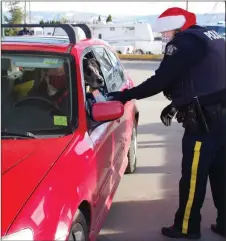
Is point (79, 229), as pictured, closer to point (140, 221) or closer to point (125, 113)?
point (140, 221)

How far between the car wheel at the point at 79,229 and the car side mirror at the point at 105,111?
2.45 feet

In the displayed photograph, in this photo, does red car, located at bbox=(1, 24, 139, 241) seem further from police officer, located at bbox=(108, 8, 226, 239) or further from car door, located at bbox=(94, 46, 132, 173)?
police officer, located at bbox=(108, 8, 226, 239)

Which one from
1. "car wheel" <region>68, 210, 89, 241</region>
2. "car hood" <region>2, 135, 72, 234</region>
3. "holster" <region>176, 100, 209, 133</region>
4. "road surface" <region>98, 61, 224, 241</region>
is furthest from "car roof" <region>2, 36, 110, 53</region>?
"road surface" <region>98, 61, 224, 241</region>

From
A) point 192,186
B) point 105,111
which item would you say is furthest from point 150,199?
point 105,111

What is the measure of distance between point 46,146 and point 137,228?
1.42m

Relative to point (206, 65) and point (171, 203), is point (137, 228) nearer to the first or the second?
point (171, 203)

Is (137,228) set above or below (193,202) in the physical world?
below

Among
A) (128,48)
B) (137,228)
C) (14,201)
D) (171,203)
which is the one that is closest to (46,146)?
(14,201)

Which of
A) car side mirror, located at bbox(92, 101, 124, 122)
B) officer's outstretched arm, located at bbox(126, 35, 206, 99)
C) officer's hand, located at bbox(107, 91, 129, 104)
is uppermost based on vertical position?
officer's outstretched arm, located at bbox(126, 35, 206, 99)

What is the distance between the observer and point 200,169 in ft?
11.4

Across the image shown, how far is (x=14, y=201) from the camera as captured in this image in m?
2.27

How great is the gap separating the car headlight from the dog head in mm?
1670

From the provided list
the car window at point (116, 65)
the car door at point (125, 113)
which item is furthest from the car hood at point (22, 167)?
the car window at point (116, 65)

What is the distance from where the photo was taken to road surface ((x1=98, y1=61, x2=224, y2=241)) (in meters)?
3.83
